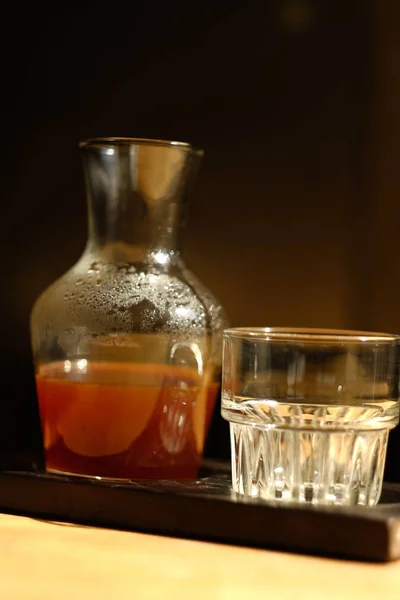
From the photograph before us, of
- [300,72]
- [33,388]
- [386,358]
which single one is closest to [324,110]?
[300,72]

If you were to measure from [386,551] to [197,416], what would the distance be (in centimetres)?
25

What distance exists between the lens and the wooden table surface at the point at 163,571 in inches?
22.2

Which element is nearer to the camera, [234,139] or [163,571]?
[163,571]

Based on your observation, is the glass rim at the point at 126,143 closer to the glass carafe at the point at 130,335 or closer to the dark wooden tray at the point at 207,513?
the glass carafe at the point at 130,335

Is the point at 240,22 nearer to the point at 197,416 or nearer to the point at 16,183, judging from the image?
the point at 16,183

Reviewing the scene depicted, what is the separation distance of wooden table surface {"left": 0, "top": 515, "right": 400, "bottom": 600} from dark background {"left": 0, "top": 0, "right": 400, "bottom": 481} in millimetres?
237

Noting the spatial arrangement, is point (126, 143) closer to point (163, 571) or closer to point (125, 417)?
point (125, 417)

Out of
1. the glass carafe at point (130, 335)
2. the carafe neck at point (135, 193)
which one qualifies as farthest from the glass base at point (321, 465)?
the carafe neck at point (135, 193)

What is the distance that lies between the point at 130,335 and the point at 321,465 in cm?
20

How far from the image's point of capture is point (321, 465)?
73 cm

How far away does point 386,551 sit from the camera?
63 cm

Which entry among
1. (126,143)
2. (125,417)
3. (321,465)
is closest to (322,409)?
(321,465)

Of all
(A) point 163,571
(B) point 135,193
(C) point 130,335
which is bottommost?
(A) point 163,571

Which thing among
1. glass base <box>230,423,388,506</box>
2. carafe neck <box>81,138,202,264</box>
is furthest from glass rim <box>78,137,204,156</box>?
glass base <box>230,423,388,506</box>
